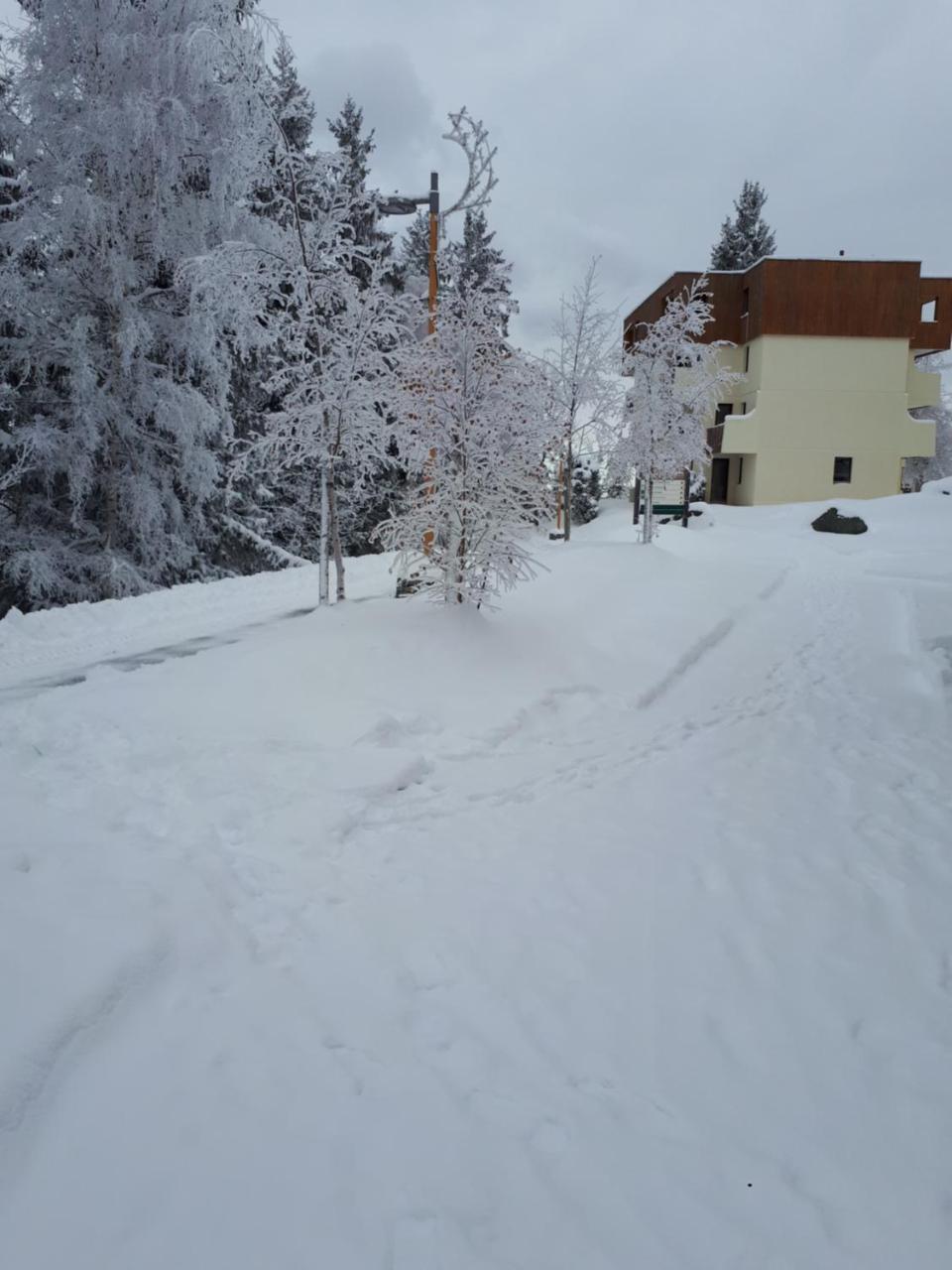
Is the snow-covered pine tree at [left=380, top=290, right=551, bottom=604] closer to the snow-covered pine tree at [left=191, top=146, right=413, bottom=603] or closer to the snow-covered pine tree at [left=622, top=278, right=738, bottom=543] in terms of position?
the snow-covered pine tree at [left=191, top=146, right=413, bottom=603]

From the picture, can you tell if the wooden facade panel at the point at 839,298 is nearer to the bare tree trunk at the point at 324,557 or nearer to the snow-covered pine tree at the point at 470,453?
the snow-covered pine tree at the point at 470,453

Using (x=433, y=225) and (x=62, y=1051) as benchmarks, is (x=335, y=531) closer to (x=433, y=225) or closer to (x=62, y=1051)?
(x=433, y=225)

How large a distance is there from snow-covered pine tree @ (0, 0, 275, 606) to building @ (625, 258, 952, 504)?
78.4 feet

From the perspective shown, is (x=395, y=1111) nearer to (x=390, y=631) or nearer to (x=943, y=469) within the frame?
(x=390, y=631)

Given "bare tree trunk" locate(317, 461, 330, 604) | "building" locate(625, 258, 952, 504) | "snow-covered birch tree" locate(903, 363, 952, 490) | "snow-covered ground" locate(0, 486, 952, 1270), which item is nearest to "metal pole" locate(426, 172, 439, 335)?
"bare tree trunk" locate(317, 461, 330, 604)

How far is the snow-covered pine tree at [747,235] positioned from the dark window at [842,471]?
52.6 ft

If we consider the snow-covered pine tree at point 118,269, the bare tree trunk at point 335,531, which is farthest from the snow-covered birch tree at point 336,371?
the snow-covered pine tree at point 118,269

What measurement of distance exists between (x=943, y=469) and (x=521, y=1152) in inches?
2165

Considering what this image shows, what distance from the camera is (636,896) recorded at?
12.6 feet

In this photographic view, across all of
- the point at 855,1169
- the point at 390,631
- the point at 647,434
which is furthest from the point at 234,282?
the point at 647,434

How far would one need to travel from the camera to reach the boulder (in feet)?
81.4

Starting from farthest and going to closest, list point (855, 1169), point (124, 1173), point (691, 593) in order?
point (691, 593)
point (855, 1169)
point (124, 1173)

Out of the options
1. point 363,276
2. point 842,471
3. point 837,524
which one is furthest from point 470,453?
point 842,471

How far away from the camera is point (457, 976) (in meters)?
3.17
